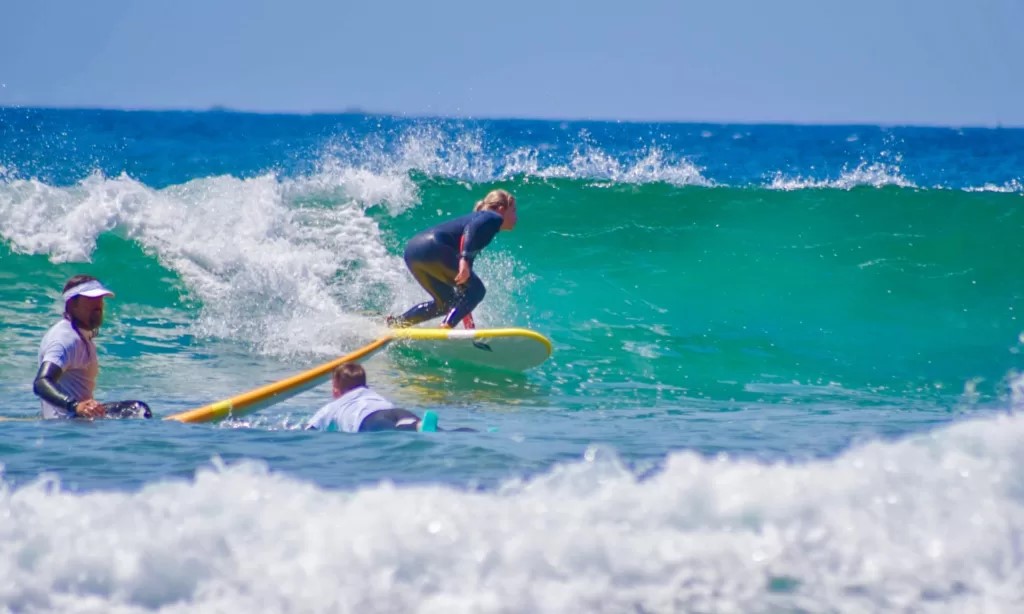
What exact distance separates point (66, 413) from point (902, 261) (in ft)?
32.8

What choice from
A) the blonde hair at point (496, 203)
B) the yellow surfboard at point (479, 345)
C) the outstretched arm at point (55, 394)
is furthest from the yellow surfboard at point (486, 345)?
the outstretched arm at point (55, 394)

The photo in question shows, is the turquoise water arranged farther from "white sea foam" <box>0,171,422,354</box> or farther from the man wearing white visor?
the man wearing white visor

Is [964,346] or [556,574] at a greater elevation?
[964,346]

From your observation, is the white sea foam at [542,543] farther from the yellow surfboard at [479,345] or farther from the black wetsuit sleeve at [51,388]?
the yellow surfboard at [479,345]

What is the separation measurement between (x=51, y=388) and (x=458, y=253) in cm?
400

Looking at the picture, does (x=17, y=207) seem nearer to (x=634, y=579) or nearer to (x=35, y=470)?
(x=35, y=470)

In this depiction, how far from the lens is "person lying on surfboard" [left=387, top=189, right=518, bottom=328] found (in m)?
9.36

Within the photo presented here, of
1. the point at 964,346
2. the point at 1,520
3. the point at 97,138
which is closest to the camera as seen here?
the point at 1,520

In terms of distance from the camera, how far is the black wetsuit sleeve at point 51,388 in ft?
20.4

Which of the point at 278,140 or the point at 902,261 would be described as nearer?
the point at 902,261

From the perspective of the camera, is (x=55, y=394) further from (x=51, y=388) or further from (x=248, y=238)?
(x=248, y=238)

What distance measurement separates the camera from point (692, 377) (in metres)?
9.75

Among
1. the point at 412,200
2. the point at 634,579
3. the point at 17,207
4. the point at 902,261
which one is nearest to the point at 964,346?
the point at 902,261

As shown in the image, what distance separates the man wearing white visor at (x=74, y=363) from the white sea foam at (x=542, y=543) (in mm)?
1674
